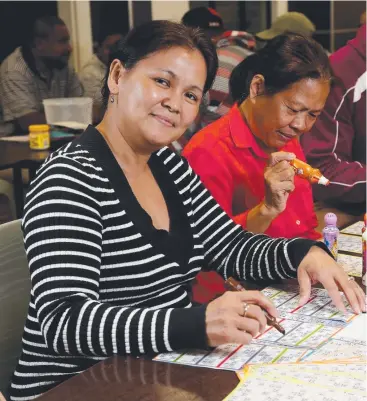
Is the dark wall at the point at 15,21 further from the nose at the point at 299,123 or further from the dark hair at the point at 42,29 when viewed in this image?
the nose at the point at 299,123

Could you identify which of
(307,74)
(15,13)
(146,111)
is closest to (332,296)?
(146,111)

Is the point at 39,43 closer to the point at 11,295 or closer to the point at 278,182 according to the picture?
the point at 278,182

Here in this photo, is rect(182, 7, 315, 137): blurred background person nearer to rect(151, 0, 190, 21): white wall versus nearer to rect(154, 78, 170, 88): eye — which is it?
rect(151, 0, 190, 21): white wall

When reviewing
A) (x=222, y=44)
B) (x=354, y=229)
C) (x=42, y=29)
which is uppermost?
(x=42, y=29)

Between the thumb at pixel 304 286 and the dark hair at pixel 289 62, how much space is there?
64 cm

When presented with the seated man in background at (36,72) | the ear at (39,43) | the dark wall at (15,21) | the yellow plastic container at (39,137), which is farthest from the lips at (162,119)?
the dark wall at (15,21)

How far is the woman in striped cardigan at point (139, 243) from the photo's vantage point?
1.17 meters

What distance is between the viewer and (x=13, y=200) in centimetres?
394

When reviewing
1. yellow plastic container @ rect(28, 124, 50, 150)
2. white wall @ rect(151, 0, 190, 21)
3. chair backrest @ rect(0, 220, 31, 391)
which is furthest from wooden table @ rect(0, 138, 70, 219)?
white wall @ rect(151, 0, 190, 21)

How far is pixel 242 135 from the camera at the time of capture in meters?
2.01

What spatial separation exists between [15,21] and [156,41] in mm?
4958

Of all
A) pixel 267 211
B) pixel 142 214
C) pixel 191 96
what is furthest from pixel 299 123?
pixel 142 214

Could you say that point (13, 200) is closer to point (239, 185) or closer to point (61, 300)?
point (239, 185)

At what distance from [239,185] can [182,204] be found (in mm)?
460
